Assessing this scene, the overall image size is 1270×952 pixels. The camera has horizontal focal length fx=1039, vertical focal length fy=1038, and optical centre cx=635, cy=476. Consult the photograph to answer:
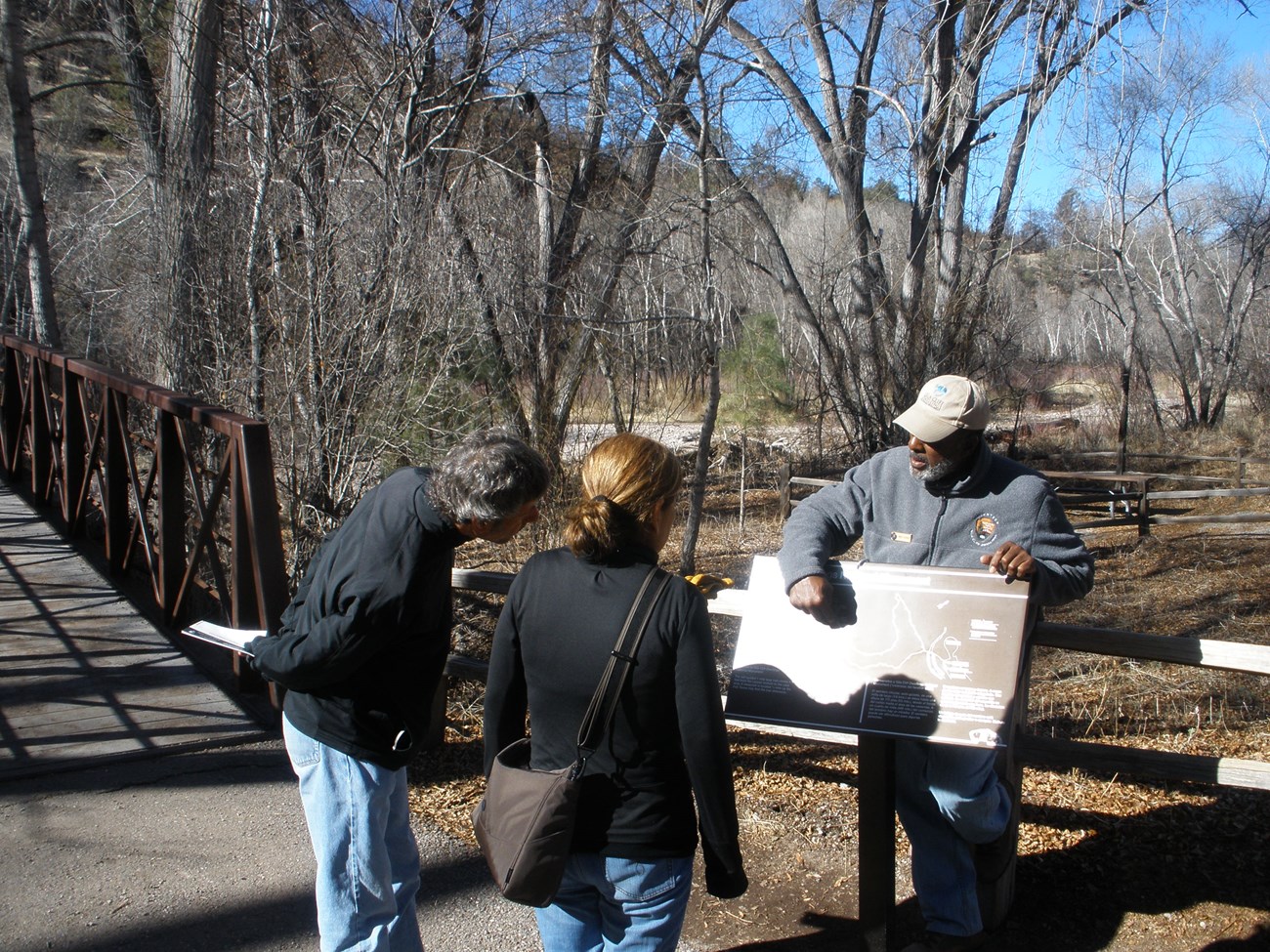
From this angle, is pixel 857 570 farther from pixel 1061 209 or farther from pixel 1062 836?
pixel 1061 209

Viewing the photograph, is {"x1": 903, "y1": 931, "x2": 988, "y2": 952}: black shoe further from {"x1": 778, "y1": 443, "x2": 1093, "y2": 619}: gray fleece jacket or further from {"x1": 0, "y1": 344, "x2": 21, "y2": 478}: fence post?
{"x1": 0, "y1": 344, "x2": 21, "y2": 478}: fence post

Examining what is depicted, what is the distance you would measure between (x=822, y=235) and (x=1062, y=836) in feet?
31.2

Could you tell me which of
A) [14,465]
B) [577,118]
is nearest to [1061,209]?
[577,118]

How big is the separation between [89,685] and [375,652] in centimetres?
328

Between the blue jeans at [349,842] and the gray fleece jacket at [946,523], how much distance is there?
122 cm

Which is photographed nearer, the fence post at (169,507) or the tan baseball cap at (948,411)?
the tan baseball cap at (948,411)

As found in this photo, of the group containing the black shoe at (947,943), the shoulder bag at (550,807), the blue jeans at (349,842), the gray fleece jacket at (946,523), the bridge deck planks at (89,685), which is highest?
the gray fleece jacket at (946,523)

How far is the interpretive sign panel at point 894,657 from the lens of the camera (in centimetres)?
255

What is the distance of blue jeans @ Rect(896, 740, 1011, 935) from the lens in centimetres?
286

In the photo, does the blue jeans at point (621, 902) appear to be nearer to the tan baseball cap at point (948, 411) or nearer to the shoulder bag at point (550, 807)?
the shoulder bag at point (550, 807)

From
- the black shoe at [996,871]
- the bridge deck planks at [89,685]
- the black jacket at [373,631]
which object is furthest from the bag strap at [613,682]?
the bridge deck planks at [89,685]

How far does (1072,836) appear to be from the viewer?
3.95 m

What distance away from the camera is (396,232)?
23.1 feet

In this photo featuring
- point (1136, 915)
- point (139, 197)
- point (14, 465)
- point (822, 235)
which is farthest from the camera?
point (822, 235)
